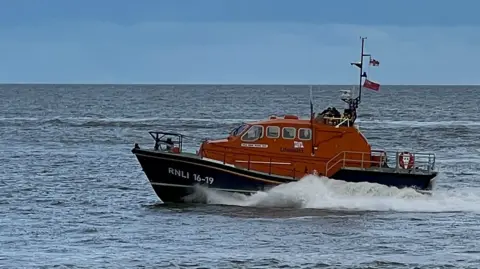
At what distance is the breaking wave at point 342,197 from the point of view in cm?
2777

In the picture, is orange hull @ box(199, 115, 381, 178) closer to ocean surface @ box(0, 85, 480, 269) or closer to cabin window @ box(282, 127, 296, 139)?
cabin window @ box(282, 127, 296, 139)

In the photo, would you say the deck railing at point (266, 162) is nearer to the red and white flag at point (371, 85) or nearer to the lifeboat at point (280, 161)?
the lifeboat at point (280, 161)

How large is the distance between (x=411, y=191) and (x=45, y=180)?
13.2 meters

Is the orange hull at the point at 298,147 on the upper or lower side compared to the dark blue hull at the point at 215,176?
upper

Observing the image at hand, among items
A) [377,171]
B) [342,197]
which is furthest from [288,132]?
[377,171]

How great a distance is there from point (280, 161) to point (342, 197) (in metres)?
1.88

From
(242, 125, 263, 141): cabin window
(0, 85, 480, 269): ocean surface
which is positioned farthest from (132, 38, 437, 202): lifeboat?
(0, 85, 480, 269): ocean surface

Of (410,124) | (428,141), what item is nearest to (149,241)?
(428,141)

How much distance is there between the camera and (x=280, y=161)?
28188 millimetres

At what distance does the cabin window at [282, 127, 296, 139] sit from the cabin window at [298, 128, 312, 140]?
0.52ft

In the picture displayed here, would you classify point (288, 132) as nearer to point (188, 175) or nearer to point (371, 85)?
point (371, 85)

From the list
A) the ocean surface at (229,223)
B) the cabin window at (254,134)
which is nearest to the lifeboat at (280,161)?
the cabin window at (254,134)

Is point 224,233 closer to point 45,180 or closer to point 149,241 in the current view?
point 149,241

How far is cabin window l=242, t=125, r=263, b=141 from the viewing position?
1112 inches
